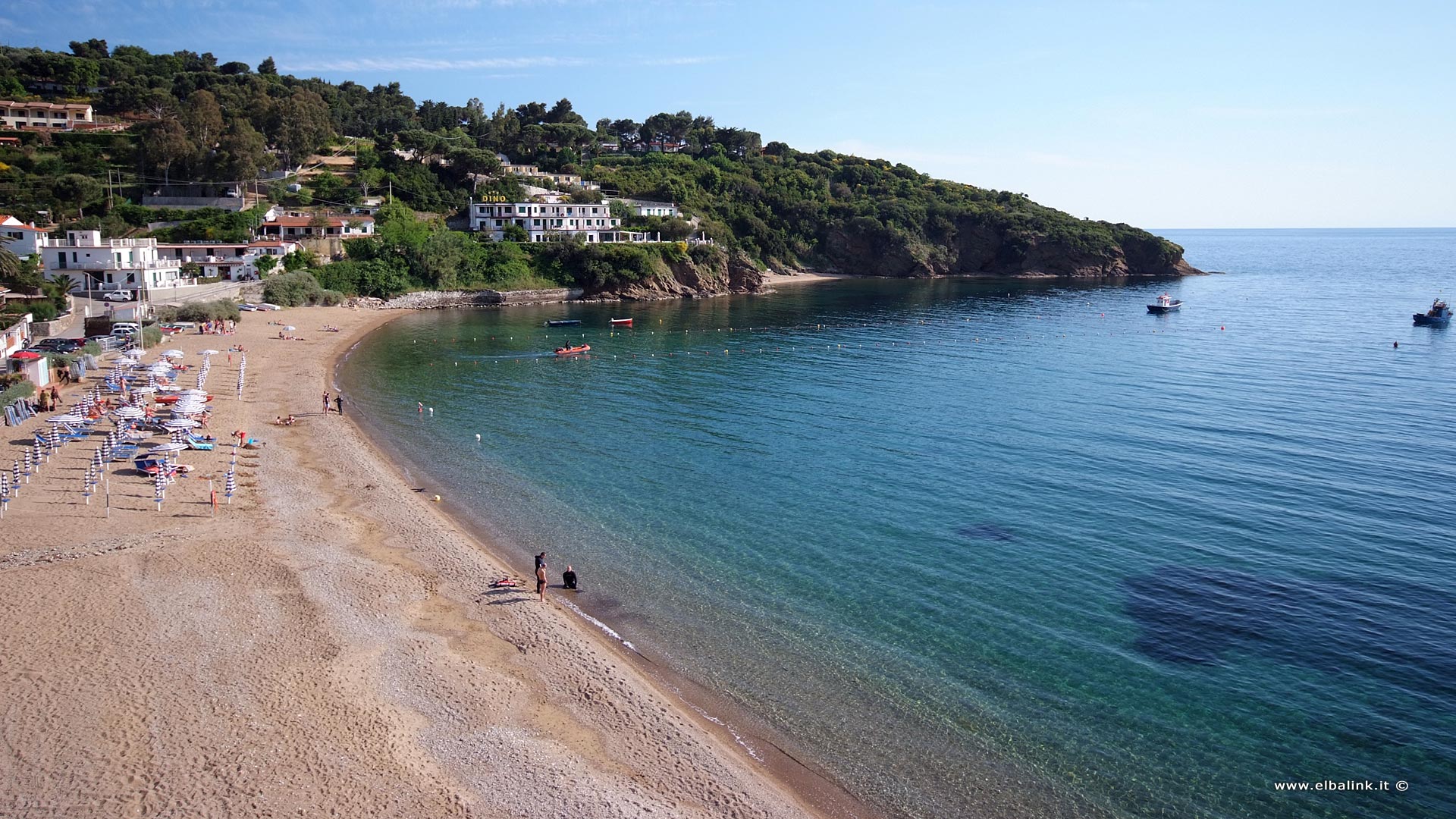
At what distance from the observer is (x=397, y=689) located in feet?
59.8

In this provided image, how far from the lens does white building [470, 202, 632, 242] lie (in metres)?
106

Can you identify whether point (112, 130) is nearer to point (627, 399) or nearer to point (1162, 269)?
point (627, 399)

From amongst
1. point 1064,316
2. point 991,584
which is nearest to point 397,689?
point 991,584

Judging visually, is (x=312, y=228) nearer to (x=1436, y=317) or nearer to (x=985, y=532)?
(x=985, y=532)

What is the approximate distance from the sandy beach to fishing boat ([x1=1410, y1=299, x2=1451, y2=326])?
9413cm

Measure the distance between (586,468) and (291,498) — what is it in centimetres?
1131

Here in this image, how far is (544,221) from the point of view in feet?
352

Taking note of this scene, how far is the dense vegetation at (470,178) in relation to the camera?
93812 millimetres

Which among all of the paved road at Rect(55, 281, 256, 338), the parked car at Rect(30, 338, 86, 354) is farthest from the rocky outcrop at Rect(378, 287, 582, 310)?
the parked car at Rect(30, 338, 86, 354)

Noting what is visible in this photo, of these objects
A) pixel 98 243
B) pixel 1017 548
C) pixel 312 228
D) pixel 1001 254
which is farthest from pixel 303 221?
pixel 1001 254

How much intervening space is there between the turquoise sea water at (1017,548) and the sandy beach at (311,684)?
87.3 inches

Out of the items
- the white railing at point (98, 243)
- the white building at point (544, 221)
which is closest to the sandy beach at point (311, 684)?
the white railing at point (98, 243)

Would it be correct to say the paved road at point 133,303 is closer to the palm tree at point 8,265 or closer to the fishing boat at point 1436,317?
the palm tree at point 8,265

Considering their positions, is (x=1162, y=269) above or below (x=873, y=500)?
above
